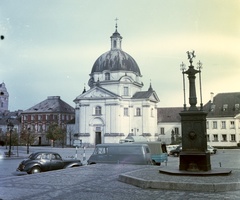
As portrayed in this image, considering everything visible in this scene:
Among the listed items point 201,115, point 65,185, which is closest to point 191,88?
point 201,115

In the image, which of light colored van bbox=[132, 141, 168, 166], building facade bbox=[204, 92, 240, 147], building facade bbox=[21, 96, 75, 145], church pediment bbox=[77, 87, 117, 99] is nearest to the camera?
light colored van bbox=[132, 141, 168, 166]

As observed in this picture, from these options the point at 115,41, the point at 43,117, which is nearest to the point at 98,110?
the point at 115,41

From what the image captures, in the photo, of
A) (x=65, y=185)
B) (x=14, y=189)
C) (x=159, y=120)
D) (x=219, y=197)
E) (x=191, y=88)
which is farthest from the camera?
(x=159, y=120)

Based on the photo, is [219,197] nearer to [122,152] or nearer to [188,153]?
[188,153]

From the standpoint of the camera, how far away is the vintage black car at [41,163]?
58.9 ft

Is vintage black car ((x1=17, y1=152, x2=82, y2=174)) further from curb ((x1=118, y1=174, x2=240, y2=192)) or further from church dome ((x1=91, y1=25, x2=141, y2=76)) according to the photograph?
church dome ((x1=91, y1=25, x2=141, y2=76))

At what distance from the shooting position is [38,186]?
41.8 feet

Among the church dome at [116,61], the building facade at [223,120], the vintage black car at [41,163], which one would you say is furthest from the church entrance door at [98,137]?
the vintage black car at [41,163]

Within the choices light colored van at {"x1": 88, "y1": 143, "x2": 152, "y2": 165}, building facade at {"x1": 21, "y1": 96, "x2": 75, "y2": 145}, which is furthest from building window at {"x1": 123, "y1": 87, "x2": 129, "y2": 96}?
light colored van at {"x1": 88, "y1": 143, "x2": 152, "y2": 165}

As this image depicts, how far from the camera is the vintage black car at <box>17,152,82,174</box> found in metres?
17.9

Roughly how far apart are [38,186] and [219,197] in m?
6.94

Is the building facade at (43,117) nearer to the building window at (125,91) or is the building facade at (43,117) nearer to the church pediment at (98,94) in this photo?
the church pediment at (98,94)

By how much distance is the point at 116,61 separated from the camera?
71125 mm

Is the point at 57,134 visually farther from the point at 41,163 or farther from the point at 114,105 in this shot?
the point at 41,163
